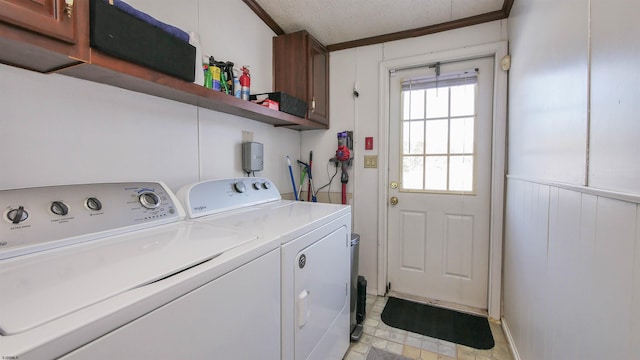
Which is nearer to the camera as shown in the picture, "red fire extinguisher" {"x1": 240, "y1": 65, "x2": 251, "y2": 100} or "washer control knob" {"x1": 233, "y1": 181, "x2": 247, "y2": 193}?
"washer control knob" {"x1": 233, "y1": 181, "x2": 247, "y2": 193}

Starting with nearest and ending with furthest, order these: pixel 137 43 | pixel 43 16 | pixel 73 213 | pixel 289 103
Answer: pixel 43 16, pixel 73 213, pixel 137 43, pixel 289 103

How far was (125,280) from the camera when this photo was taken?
0.58 metres

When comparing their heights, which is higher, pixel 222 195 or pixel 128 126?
pixel 128 126

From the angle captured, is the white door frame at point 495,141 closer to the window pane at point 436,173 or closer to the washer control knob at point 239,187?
the window pane at point 436,173

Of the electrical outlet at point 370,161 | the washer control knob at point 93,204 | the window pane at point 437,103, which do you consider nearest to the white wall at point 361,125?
the electrical outlet at point 370,161

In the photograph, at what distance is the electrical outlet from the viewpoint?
2398 millimetres

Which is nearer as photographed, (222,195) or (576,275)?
(576,275)

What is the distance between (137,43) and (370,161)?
74.0 inches

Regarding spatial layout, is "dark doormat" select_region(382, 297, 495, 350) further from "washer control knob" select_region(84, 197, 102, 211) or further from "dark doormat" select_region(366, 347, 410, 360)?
"washer control knob" select_region(84, 197, 102, 211)

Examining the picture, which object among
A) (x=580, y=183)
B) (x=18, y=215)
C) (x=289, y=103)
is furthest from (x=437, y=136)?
(x=18, y=215)

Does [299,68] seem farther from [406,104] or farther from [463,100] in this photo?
[463,100]

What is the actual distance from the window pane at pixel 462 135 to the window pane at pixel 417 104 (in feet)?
0.90

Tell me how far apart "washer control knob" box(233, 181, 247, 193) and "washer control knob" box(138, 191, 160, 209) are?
17.8 inches

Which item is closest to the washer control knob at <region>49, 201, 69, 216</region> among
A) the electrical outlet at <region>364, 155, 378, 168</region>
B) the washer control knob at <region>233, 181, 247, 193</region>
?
the washer control knob at <region>233, 181, 247, 193</region>
